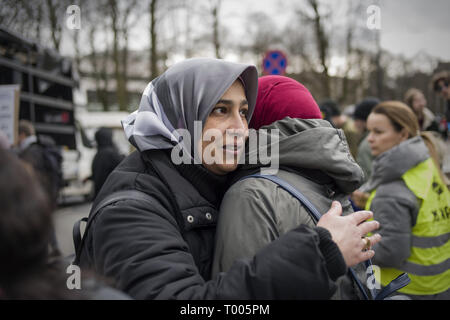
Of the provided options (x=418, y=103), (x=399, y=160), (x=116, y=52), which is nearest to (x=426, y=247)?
(x=399, y=160)

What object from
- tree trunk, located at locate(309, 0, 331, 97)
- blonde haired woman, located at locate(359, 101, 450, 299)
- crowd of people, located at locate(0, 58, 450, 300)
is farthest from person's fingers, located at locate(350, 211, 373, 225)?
tree trunk, located at locate(309, 0, 331, 97)

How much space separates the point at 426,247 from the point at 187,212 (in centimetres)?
183

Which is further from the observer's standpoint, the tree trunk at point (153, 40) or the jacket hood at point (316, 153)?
the tree trunk at point (153, 40)

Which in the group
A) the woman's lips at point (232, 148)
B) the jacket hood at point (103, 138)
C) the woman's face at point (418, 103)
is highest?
the woman's face at point (418, 103)

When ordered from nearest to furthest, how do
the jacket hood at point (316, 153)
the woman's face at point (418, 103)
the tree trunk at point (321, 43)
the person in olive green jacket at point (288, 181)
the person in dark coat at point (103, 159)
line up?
the person in olive green jacket at point (288, 181) < the jacket hood at point (316, 153) < the woman's face at point (418, 103) < the person in dark coat at point (103, 159) < the tree trunk at point (321, 43)

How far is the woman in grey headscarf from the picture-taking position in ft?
3.24

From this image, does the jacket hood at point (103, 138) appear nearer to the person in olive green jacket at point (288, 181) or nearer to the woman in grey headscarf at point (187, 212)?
the woman in grey headscarf at point (187, 212)

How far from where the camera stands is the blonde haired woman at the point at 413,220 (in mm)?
2221

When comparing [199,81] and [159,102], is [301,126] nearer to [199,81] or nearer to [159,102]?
[199,81]

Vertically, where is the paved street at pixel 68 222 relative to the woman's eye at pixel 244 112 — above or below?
below

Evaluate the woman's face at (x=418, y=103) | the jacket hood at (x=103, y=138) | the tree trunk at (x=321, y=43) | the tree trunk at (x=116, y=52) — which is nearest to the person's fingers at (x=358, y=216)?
the woman's face at (x=418, y=103)

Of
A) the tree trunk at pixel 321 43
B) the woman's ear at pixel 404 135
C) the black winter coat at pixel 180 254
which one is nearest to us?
the black winter coat at pixel 180 254

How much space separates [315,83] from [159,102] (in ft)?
80.2
